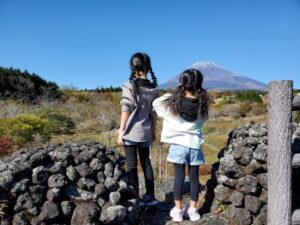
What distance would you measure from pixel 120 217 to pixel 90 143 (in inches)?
46.4

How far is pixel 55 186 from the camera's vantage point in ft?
14.3

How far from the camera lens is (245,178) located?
480cm

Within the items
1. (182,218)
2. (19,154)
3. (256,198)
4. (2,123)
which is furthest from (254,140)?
(2,123)

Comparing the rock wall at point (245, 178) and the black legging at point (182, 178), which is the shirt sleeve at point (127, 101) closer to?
the black legging at point (182, 178)

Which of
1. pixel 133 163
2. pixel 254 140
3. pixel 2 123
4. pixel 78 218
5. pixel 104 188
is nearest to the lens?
pixel 78 218

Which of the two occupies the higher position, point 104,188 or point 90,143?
point 90,143

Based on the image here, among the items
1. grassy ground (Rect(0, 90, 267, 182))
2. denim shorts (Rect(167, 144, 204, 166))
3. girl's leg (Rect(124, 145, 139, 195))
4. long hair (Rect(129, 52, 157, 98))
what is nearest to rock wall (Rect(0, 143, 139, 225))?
girl's leg (Rect(124, 145, 139, 195))

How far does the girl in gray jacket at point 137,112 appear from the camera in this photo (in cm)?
496

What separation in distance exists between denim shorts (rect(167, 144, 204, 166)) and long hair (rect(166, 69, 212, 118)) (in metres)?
0.44

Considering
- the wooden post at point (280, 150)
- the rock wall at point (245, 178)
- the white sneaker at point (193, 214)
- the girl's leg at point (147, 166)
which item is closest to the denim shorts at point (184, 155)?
the rock wall at point (245, 178)

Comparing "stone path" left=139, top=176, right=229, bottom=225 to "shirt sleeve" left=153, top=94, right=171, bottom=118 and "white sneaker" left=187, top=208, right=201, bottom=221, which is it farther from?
"shirt sleeve" left=153, top=94, right=171, bottom=118

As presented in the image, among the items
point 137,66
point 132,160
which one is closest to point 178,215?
point 132,160

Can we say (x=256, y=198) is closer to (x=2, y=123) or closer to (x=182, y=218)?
(x=182, y=218)

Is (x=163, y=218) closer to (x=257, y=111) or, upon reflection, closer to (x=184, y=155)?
(x=184, y=155)
